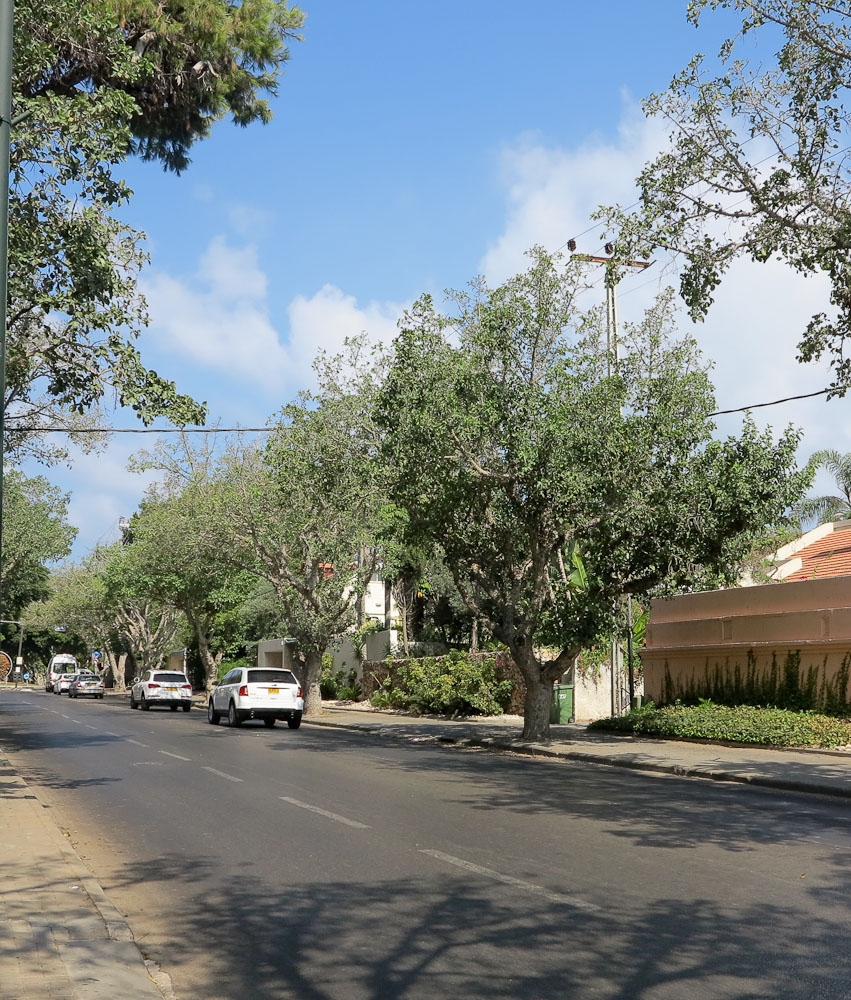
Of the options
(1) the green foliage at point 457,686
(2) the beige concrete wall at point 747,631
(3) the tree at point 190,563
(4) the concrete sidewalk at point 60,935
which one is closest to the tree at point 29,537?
(3) the tree at point 190,563

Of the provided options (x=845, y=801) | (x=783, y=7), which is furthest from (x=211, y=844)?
(x=783, y=7)

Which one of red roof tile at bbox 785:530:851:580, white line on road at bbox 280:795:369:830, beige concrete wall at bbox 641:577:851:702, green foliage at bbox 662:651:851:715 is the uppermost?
red roof tile at bbox 785:530:851:580

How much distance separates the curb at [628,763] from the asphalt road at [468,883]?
0.67 m

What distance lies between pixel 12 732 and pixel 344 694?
2207 centimetres

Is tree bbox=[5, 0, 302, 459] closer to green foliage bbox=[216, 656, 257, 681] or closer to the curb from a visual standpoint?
the curb

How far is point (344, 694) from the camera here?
1918 inches

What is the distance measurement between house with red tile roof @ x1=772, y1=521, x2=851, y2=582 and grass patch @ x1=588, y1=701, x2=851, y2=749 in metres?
4.66

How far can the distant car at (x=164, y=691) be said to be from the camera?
146 feet

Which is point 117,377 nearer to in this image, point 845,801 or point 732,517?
point 845,801

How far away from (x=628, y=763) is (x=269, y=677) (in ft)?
47.0

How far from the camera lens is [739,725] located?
22016 mm

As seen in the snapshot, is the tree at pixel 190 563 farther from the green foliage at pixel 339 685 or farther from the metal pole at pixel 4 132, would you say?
the metal pole at pixel 4 132

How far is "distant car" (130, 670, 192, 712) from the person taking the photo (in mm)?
44469

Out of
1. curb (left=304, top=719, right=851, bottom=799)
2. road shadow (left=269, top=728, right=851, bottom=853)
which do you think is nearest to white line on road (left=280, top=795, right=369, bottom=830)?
road shadow (left=269, top=728, right=851, bottom=853)
